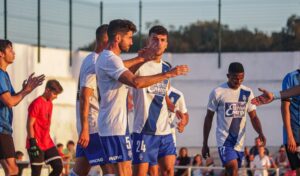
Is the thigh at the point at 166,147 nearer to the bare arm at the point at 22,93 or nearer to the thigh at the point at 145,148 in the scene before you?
the thigh at the point at 145,148

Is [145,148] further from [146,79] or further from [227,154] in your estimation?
[146,79]

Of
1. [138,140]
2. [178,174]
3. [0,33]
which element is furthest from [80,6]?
[138,140]

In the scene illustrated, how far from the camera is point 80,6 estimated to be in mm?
34625

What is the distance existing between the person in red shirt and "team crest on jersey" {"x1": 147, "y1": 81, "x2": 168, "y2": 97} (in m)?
3.59

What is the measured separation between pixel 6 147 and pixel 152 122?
7.13 feet

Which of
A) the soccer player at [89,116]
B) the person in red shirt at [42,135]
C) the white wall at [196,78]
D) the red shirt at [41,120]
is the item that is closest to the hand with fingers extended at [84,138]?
the soccer player at [89,116]

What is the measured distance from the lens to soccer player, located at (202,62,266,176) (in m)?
16.6

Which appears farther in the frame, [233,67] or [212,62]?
[212,62]

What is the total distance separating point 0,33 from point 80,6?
4292 millimetres

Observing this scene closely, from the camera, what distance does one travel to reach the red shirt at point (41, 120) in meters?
18.0

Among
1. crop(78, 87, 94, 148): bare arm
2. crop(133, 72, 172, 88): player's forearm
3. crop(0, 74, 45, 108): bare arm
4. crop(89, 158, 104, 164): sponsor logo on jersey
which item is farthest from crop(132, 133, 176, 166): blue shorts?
crop(133, 72, 172, 88): player's forearm

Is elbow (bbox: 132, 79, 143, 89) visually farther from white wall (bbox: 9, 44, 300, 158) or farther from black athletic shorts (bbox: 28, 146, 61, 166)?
white wall (bbox: 9, 44, 300, 158)

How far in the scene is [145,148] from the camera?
571 inches

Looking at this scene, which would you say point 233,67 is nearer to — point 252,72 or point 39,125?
point 39,125
